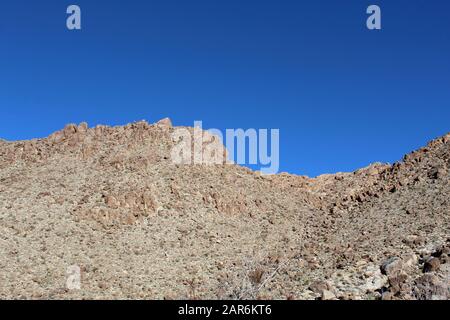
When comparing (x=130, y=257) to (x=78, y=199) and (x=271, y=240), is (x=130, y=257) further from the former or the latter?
(x=271, y=240)

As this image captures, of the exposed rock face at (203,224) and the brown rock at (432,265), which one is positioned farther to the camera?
the exposed rock face at (203,224)

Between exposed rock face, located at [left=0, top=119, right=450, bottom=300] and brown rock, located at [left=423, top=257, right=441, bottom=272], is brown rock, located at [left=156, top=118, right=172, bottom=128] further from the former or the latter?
brown rock, located at [left=423, top=257, right=441, bottom=272]

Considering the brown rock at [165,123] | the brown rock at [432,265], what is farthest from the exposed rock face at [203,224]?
the brown rock at [165,123]

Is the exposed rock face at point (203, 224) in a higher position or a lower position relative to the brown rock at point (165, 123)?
lower

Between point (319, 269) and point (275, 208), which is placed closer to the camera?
point (319, 269)

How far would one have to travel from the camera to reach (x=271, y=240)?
88.4 feet

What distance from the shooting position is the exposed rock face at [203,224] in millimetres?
18562

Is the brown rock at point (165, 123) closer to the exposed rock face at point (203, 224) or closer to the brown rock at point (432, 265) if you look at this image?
the exposed rock face at point (203, 224)

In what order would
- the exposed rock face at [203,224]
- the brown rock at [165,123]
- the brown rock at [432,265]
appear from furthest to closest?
the brown rock at [165,123], the exposed rock face at [203,224], the brown rock at [432,265]

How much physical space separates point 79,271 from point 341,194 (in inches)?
876

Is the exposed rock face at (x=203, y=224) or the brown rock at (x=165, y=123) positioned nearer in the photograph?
the exposed rock face at (x=203, y=224)

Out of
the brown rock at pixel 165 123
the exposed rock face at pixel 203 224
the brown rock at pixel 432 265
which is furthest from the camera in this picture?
the brown rock at pixel 165 123

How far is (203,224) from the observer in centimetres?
2705
